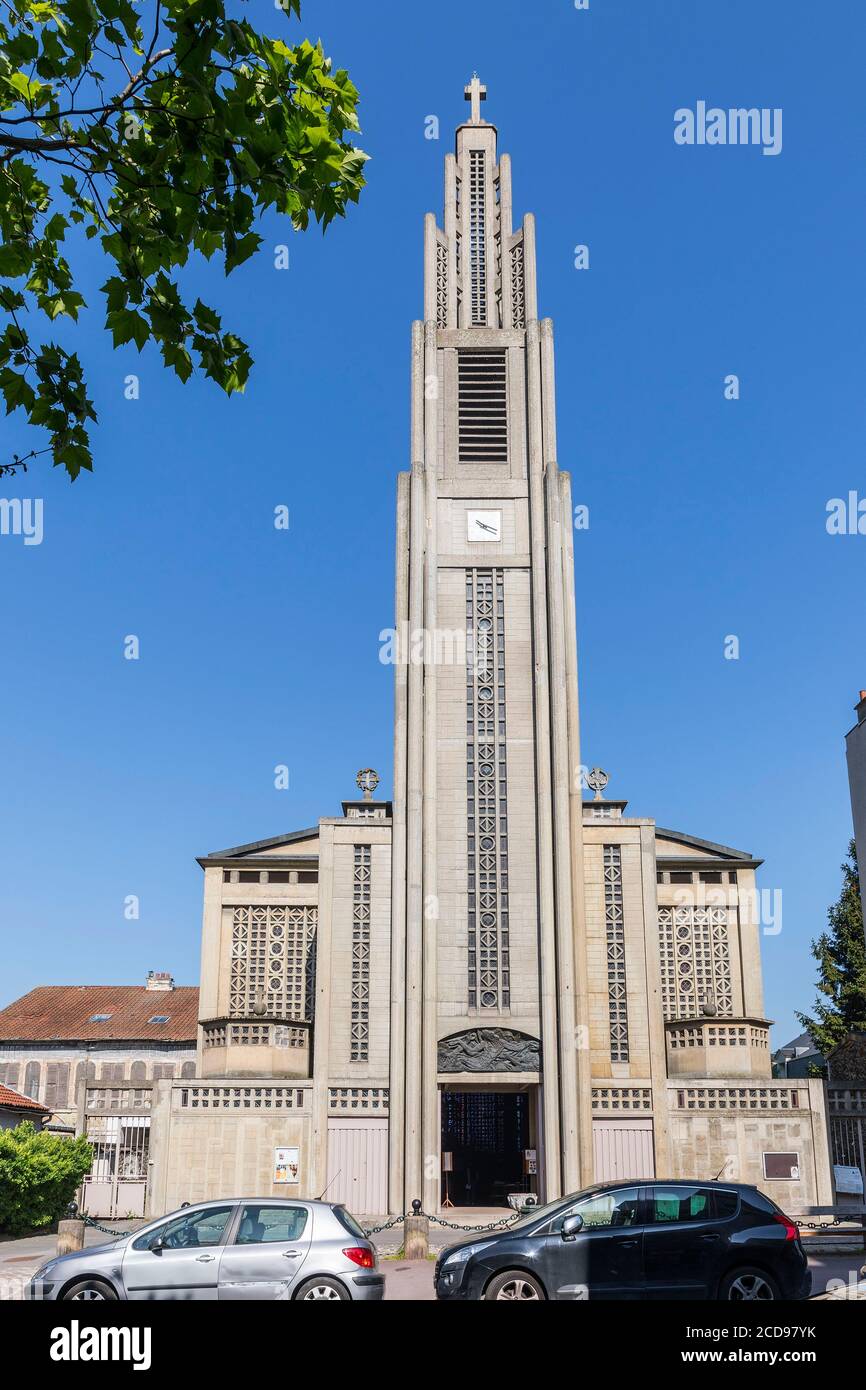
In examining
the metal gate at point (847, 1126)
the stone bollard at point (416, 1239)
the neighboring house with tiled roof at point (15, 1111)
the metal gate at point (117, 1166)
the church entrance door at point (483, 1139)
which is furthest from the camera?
the church entrance door at point (483, 1139)

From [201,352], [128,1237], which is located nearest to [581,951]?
[128,1237]

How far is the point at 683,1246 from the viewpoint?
12516mm

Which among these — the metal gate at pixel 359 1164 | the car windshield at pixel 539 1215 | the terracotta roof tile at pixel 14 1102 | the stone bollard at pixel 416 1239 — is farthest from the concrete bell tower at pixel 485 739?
the car windshield at pixel 539 1215

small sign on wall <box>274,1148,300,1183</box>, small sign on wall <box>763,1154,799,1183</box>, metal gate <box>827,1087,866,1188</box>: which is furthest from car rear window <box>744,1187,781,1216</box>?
small sign on wall <box>274,1148,300,1183</box>

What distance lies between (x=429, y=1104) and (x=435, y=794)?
28.8 feet

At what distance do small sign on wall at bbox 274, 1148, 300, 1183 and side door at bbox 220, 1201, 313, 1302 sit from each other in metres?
20.3

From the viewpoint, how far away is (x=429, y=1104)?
32.1 m

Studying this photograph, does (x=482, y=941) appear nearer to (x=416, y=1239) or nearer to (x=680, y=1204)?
(x=416, y=1239)

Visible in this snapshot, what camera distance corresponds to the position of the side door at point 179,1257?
12086 millimetres

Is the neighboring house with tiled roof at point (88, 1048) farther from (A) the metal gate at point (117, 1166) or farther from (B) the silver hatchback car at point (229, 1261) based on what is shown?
(B) the silver hatchback car at point (229, 1261)

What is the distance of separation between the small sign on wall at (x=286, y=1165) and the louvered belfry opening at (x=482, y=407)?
21935 millimetres

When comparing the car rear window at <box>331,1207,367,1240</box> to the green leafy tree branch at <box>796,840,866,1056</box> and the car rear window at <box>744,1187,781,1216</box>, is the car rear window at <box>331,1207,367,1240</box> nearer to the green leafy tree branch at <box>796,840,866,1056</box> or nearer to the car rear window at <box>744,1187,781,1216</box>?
the car rear window at <box>744,1187,781,1216</box>

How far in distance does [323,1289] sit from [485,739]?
965 inches

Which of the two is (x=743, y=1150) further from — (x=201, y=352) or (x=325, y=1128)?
(x=201, y=352)
